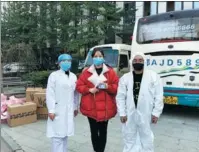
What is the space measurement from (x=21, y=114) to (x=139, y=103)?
3.85 m

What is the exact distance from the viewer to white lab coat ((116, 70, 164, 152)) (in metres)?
3.83

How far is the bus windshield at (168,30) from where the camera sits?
7270 millimetres

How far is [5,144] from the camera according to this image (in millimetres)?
5453

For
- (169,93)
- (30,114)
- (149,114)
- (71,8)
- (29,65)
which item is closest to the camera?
(149,114)

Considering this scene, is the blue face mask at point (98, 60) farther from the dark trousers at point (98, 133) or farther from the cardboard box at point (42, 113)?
the cardboard box at point (42, 113)

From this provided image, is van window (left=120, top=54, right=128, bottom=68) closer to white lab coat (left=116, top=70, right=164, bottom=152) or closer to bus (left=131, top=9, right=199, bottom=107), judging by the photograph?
bus (left=131, top=9, right=199, bottom=107)

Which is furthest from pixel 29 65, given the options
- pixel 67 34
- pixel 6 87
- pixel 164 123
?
pixel 164 123

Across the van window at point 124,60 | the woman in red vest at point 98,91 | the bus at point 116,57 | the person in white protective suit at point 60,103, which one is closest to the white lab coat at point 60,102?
the person in white protective suit at point 60,103

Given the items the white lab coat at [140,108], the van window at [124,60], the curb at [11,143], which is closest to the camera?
the white lab coat at [140,108]

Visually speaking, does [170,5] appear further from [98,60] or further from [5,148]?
[5,148]

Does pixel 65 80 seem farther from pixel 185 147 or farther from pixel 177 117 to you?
pixel 177 117

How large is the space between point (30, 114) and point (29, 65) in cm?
1011

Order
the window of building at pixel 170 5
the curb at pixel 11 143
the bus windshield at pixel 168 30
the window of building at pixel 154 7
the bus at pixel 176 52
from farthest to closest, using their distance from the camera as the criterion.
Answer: the window of building at pixel 154 7, the window of building at pixel 170 5, the bus windshield at pixel 168 30, the bus at pixel 176 52, the curb at pixel 11 143

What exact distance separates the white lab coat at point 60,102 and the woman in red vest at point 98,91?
0.17 meters
